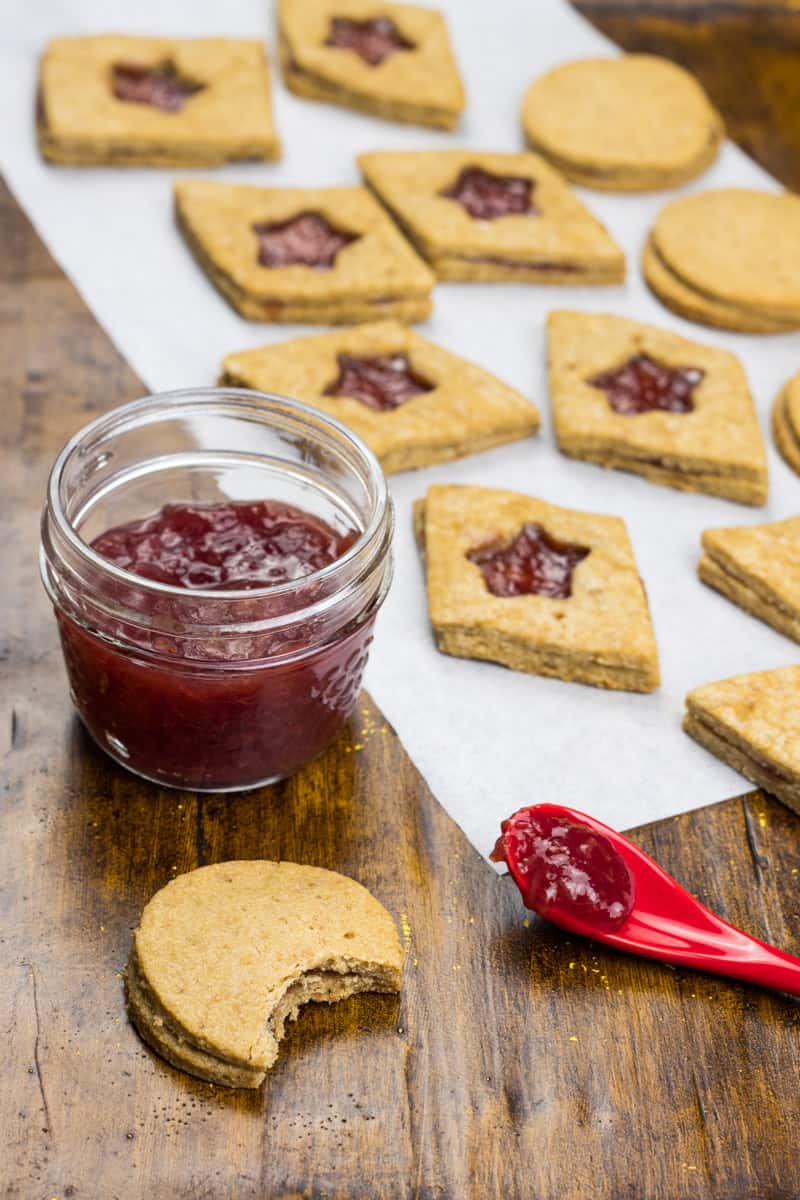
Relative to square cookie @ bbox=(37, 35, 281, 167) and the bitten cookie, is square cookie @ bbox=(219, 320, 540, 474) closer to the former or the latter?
square cookie @ bbox=(37, 35, 281, 167)

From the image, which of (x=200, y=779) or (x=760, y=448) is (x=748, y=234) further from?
(x=200, y=779)

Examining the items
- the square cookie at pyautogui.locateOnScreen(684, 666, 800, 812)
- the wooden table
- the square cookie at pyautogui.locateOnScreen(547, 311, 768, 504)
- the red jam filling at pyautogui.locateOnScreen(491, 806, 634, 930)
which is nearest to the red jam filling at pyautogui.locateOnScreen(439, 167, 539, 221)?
the square cookie at pyautogui.locateOnScreen(547, 311, 768, 504)

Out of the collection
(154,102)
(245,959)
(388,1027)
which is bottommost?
(388,1027)

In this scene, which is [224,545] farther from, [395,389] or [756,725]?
[395,389]

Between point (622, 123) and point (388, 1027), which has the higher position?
point (622, 123)

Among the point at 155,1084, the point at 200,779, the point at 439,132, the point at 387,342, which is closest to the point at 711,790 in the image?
the point at 200,779

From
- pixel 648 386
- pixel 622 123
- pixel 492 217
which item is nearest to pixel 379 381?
pixel 648 386

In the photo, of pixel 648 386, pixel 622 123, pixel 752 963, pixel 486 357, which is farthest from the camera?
pixel 622 123
